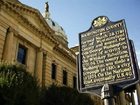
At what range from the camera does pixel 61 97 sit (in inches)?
620

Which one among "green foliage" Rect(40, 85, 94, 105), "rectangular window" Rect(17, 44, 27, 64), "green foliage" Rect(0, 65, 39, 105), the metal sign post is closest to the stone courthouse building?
"rectangular window" Rect(17, 44, 27, 64)

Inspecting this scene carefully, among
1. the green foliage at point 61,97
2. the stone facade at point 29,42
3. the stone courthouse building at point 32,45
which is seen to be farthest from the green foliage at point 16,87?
the stone facade at point 29,42

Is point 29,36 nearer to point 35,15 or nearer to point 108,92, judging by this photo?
point 35,15

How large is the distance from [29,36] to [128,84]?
14997 millimetres

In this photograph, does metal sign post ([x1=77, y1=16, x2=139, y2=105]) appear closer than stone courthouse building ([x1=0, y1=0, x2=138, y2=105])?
Yes

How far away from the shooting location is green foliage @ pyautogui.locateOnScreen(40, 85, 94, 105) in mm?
15508

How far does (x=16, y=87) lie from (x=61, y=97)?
4978 millimetres

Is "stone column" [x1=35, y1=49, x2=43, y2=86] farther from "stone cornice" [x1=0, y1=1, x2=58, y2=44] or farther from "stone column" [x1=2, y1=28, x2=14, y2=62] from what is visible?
"stone column" [x1=2, y1=28, x2=14, y2=62]

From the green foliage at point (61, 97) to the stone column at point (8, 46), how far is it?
3729 millimetres

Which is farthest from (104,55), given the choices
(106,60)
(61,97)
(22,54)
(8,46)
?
(22,54)

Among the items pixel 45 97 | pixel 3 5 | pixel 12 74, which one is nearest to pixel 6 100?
pixel 12 74

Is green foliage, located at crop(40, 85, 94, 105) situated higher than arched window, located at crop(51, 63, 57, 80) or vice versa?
arched window, located at crop(51, 63, 57, 80)

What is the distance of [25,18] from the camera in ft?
64.0

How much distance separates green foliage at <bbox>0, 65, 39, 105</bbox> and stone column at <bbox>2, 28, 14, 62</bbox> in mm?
3979
